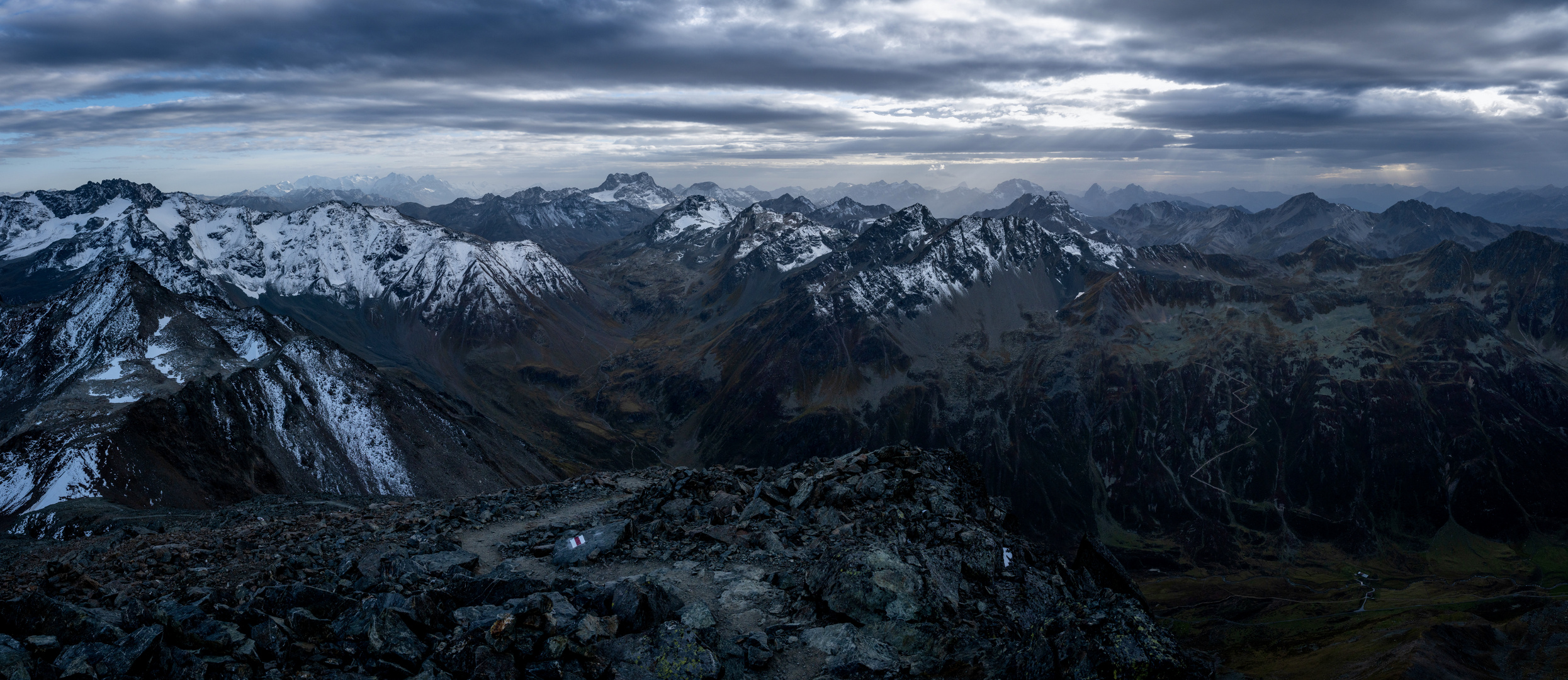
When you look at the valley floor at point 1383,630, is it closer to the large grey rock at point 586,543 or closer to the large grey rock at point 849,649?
the large grey rock at point 849,649

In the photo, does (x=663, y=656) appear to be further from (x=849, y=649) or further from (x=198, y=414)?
(x=198, y=414)

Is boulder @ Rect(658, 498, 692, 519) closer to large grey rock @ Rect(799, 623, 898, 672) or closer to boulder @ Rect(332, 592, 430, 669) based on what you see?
large grey rock @ Rect(799, 623, 898, 672)

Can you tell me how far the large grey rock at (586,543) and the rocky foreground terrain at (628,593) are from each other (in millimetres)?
109

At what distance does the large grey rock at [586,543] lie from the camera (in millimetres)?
35625

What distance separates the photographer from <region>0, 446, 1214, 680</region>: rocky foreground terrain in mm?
19219

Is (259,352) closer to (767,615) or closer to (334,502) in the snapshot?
(334,502)

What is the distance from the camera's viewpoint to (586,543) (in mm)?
36656

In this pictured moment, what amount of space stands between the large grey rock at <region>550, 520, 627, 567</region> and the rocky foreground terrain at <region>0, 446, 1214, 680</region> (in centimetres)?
11

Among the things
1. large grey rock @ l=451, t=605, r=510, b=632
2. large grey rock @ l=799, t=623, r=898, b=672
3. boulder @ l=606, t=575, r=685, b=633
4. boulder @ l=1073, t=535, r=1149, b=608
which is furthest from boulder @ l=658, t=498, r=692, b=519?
boulder @ l=1073, t=535, r=1149, b=608

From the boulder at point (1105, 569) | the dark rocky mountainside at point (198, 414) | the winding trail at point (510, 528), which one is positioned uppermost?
the boulder at point (1105, 569)

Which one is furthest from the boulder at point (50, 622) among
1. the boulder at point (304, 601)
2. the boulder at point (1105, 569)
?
the boulder at point (1105, 569)

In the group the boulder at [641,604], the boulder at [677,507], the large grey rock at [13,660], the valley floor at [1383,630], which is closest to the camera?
the large grey rock at [13,660]

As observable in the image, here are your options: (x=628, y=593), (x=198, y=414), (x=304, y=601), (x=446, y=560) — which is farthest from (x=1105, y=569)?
(x=198, y=414)

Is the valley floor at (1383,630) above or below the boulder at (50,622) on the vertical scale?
below
